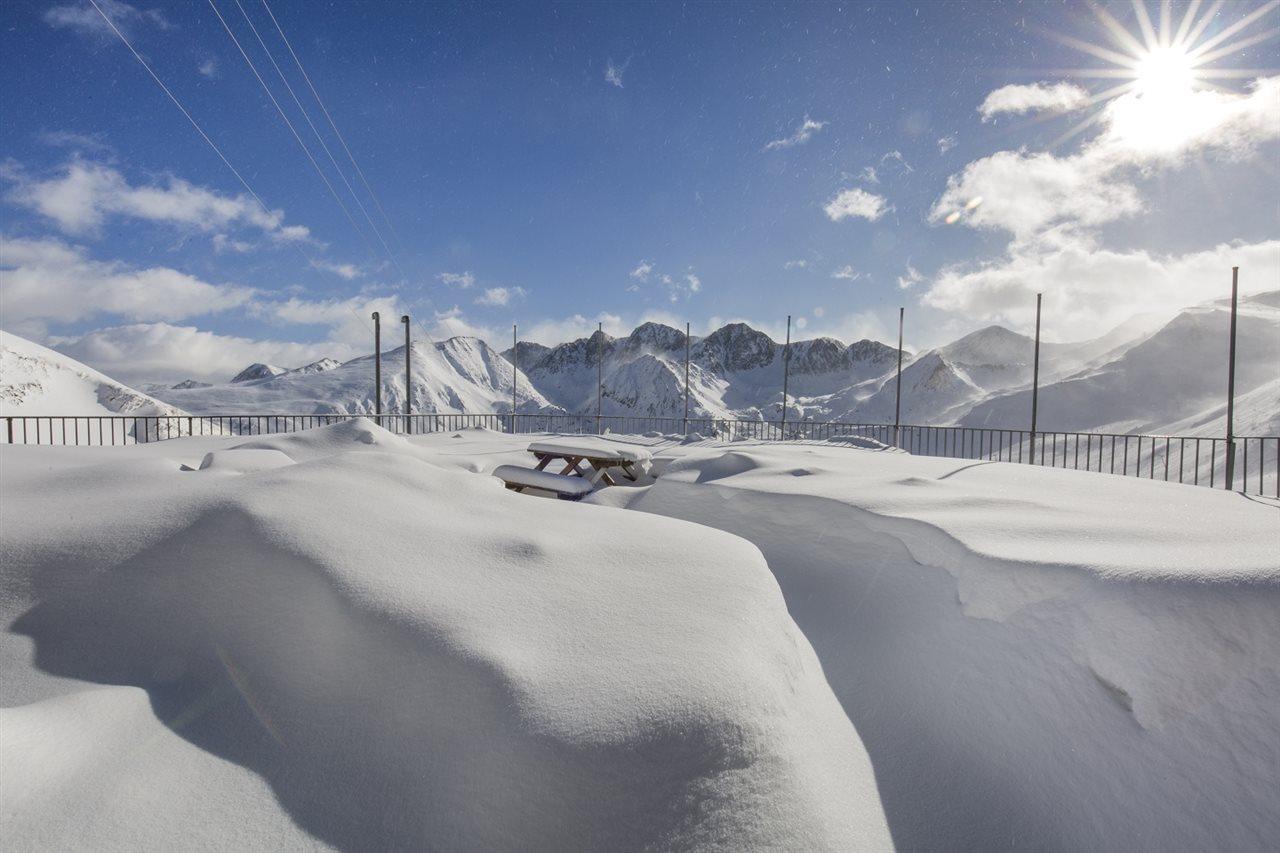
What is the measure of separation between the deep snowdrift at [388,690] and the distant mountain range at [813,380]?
18.3 m

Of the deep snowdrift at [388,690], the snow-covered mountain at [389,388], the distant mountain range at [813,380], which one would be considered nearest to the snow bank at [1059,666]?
the deep snowdrift at [388,690]

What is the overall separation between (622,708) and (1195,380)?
45.6 meters

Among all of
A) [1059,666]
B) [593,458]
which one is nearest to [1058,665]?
[1059,666]

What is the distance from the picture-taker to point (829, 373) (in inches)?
5157

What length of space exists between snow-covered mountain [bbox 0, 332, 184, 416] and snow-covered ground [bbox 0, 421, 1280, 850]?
2366 cm

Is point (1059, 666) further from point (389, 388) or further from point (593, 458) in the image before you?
point (389, 388)

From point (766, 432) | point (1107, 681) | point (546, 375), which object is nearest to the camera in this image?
point (1107, 681)

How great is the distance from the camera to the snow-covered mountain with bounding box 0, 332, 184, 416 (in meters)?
20.4

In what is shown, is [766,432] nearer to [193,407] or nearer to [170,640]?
[170,640]

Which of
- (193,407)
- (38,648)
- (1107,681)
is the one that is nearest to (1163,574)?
(1107,681)

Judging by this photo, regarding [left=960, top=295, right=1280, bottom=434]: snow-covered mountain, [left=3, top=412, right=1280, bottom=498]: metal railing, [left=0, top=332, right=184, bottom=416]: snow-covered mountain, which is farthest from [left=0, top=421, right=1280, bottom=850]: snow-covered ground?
[left=960, top=295, right=1280, bottom=434]: snow-covered mountain

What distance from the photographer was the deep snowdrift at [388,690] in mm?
1327

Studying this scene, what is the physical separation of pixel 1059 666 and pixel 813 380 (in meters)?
135

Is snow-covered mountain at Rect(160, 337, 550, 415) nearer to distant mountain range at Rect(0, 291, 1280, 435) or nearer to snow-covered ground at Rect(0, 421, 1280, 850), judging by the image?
distant mountain range at Rect(0, 291, 1280, 435)
